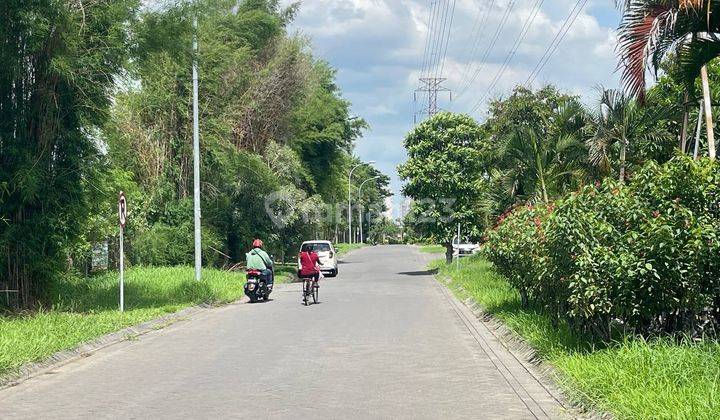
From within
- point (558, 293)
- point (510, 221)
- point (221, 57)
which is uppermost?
point (221, 57)

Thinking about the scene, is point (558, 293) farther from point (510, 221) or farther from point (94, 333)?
point (94, 333)

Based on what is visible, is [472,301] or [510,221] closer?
[510,221]

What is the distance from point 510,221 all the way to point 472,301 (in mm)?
6708

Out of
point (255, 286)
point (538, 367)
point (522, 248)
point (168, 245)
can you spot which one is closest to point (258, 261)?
point (255, 286)

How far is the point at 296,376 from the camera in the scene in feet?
32.4

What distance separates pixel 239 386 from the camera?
9.23m

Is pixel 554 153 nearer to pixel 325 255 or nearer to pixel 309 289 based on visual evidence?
pixel 309 289

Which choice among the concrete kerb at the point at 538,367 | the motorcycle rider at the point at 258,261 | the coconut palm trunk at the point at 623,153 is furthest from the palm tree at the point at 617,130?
the motorcycle rider at the point at 258,261

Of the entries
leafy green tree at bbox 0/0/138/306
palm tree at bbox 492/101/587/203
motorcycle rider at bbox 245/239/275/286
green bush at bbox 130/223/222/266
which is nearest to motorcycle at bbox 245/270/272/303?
motorcycle rider at bbox 245/239/275/286

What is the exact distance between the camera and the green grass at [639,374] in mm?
6637

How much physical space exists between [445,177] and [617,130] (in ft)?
56.3

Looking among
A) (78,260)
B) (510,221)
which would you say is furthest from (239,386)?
(78,260)

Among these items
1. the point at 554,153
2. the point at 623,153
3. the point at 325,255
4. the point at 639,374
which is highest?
the point at 554,153

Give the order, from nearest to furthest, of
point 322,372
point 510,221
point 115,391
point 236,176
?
point 115,391 < point 322,372 < point 510,221 < point 236,176
